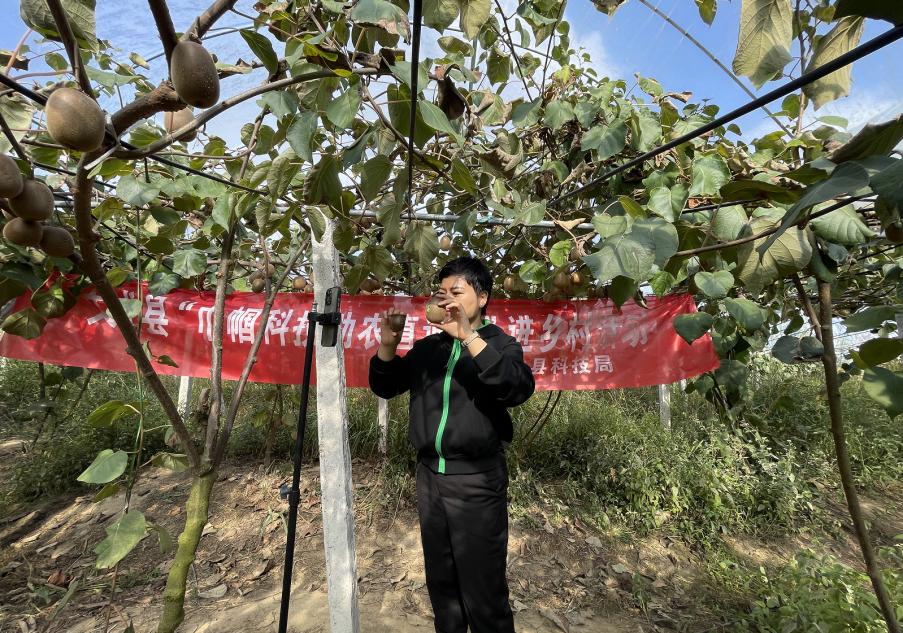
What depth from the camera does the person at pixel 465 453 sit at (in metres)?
1.39

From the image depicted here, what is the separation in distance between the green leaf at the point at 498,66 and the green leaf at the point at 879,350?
4.69 feet

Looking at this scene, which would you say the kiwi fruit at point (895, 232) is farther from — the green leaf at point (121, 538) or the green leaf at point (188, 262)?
the green leaf at point (188, 262)

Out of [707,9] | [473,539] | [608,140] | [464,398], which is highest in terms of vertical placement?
[707,9]

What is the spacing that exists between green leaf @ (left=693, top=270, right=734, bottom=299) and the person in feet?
1.95

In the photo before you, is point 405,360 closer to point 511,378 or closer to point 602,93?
point 511,378

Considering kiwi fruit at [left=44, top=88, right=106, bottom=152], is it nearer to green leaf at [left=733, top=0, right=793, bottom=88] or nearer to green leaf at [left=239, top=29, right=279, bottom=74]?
green leaf at [left=239, top=29, right=279, bottom=74]

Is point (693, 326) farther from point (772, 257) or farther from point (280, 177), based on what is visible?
point (280, 177)

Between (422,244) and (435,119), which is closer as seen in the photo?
(435,119)

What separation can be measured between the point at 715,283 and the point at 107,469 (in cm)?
165

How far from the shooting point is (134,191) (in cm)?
100

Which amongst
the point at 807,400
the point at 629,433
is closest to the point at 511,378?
the point at 629,433

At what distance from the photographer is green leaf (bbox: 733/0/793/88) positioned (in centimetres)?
61

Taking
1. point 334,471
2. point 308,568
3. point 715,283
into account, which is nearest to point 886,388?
point 715,283

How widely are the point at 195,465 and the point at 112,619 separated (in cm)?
190
